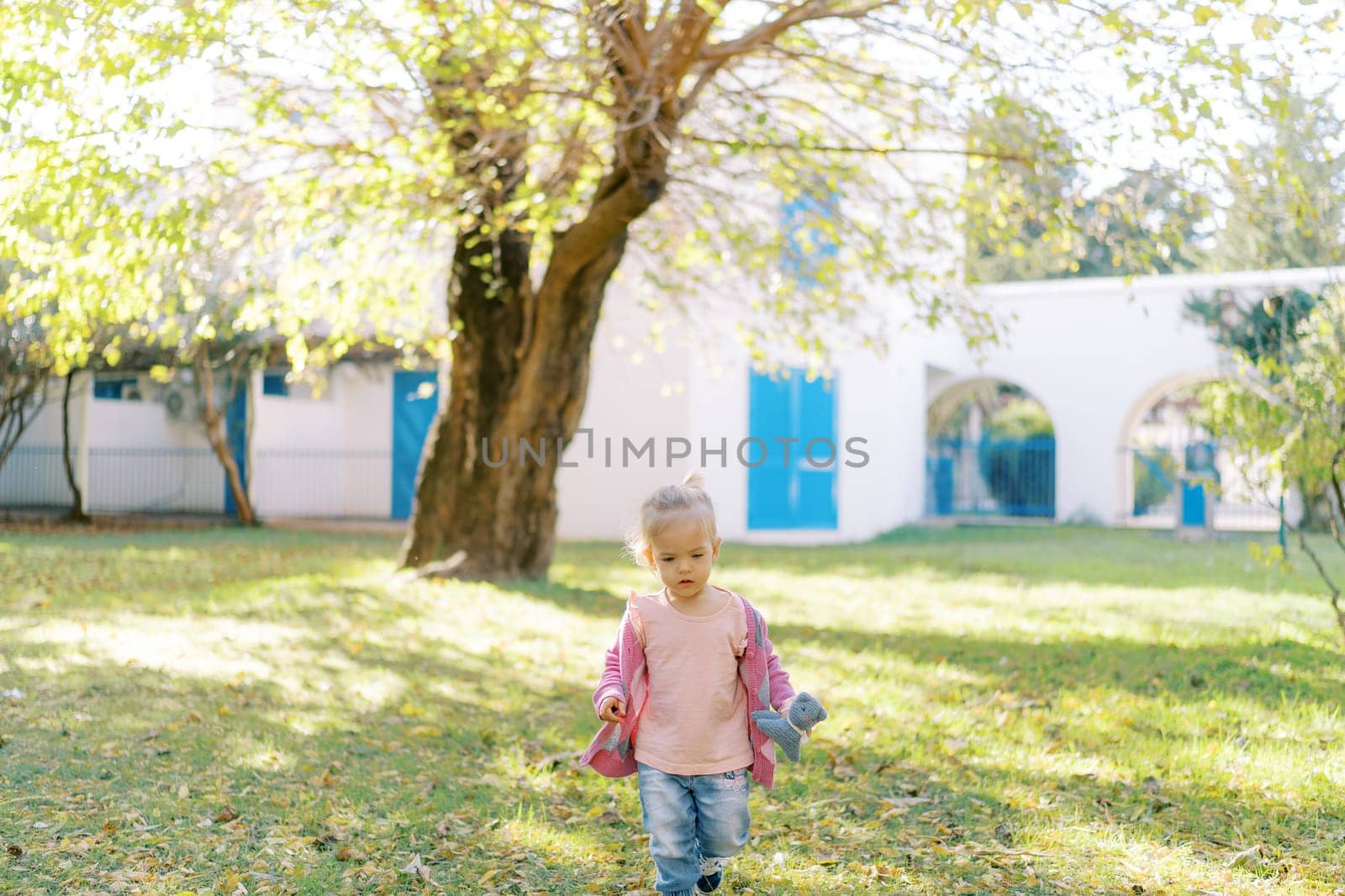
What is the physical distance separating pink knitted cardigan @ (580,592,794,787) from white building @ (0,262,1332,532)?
11.5 m

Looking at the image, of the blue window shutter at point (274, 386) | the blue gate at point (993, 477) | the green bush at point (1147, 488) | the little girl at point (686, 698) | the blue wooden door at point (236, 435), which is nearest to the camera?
the little girl at point (686, 698)

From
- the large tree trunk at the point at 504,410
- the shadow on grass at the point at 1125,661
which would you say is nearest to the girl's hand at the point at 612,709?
the shadow on grass at the point at 1125,661

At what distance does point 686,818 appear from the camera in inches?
130

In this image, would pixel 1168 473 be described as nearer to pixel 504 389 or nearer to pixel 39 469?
pixel 504 389

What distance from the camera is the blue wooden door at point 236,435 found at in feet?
69.2

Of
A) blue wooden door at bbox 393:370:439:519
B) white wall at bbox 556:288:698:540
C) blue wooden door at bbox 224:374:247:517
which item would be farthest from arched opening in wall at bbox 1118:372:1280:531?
blue wooden door at bbox 224:374:247:517

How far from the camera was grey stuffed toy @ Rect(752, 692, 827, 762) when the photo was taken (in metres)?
3.13

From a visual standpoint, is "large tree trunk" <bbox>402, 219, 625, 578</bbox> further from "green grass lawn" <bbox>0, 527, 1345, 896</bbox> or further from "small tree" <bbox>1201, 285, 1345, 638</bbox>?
"small tree" <bbox>1201, 285, 1345, 638</bbox>

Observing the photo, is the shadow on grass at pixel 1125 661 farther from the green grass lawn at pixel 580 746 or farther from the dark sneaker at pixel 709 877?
the dark sneaker at pixel 709 877

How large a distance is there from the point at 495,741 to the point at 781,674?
7.97 feet

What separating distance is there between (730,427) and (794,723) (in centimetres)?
1326

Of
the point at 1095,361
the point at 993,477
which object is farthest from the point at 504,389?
the point at 993,477

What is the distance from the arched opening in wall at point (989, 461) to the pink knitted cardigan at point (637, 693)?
1957 centimetres

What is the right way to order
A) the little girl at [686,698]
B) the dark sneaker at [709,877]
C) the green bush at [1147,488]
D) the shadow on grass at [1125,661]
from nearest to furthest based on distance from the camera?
the little girl at [686,698] < the dark sneaker at [709,877] < the shadow on grass at [1125,661] < the green bush at [1147,488]
